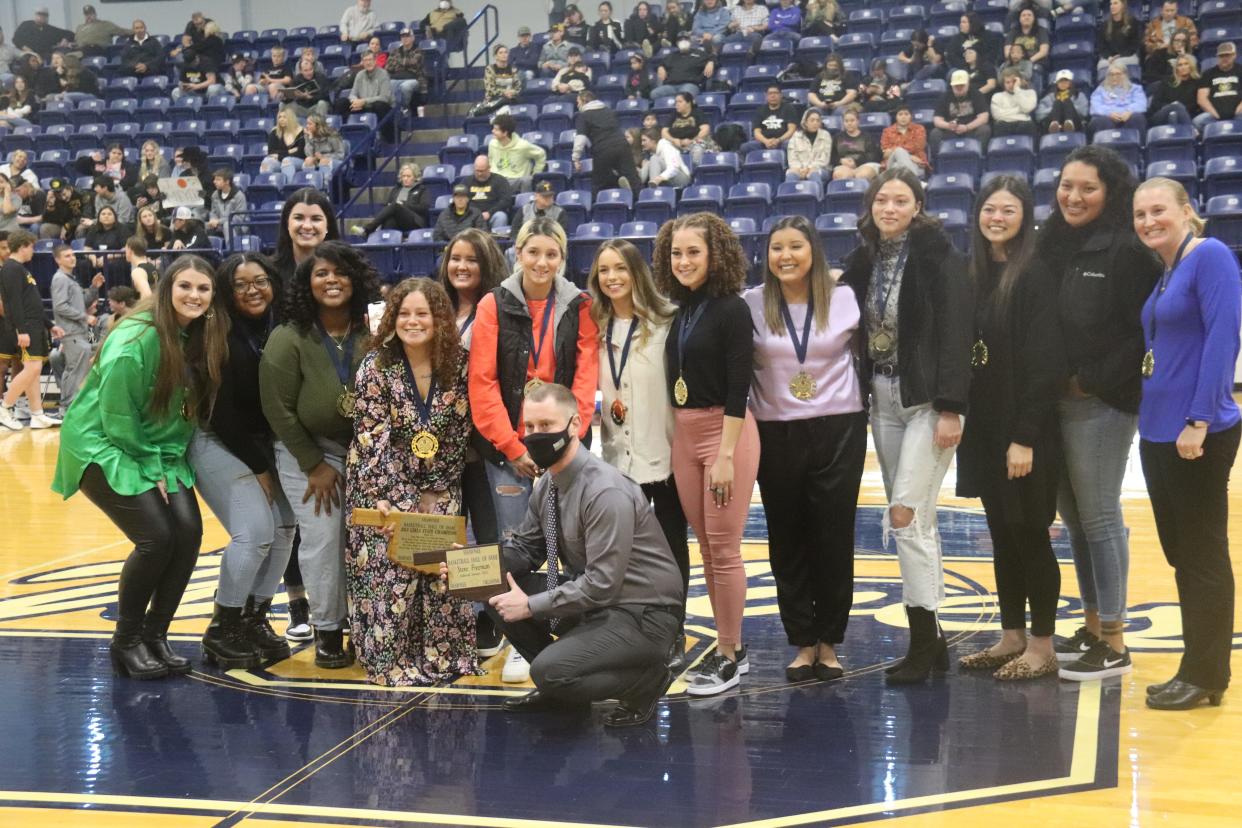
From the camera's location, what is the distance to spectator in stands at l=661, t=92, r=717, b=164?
13203 millimetres

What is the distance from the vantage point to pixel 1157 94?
12125 millimetres

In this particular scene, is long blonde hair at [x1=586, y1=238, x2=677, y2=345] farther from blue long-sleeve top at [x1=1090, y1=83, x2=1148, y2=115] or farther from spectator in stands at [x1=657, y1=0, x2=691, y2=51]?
spectator in stands at [x1=657, y1=0, x2=691, y2=51]

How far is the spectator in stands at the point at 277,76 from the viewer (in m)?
16.5

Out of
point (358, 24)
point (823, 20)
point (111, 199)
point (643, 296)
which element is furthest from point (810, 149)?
point (643, 296)

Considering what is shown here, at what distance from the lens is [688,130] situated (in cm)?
1334

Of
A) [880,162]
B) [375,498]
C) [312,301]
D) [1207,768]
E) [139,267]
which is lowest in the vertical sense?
[1207,768]

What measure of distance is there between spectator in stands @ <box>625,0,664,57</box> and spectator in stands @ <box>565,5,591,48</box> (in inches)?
25.6

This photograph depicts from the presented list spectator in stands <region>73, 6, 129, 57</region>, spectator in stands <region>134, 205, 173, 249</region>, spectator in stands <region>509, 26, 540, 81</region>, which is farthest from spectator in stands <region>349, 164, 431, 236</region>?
spectator in stands <region>73, 6, 129, 57</region>

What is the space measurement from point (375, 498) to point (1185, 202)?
2.70m

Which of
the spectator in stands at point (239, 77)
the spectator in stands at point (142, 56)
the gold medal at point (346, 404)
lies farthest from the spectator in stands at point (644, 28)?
the gold medal at point (346, 404)

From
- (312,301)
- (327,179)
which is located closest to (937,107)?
(327,179)

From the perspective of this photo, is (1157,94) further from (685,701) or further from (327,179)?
(685,701)

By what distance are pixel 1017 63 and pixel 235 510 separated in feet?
33.8

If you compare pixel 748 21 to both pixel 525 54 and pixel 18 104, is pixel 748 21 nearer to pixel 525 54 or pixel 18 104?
pixel 525 54
